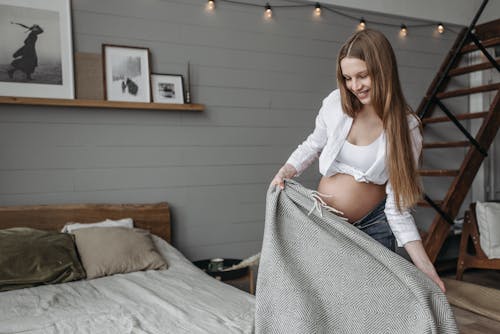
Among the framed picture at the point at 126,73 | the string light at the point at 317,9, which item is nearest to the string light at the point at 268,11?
the string light at the point at 317,9

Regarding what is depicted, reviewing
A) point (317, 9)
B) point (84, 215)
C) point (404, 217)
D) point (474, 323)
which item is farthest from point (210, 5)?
point (474, 323)

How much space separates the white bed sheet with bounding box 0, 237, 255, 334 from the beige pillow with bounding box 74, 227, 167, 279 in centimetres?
7

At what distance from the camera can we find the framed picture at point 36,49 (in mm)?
3113

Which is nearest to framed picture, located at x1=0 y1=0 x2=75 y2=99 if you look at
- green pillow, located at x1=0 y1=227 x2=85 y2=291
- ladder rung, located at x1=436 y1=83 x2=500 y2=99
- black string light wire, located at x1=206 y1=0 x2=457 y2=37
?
green pillow, located at x1=0 y1=227 x2=85 y2=291

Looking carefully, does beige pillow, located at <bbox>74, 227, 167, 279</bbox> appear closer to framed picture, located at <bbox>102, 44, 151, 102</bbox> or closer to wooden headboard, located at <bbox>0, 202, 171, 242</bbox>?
wooden headboard, located at <bbox>0, 202, 171, 242</bbox>

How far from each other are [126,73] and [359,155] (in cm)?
236

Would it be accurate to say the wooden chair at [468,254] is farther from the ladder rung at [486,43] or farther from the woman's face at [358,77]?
the woman's face at [358,77]

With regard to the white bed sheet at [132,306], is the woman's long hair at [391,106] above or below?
above

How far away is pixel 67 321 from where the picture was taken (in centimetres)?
204

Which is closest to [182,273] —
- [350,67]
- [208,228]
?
[208,228]

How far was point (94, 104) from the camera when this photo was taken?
3.27 metres

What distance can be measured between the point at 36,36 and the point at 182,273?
187 cm

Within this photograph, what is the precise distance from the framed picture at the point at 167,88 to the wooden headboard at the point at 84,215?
2.58 ft

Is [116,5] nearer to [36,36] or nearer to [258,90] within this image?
[36,36]
